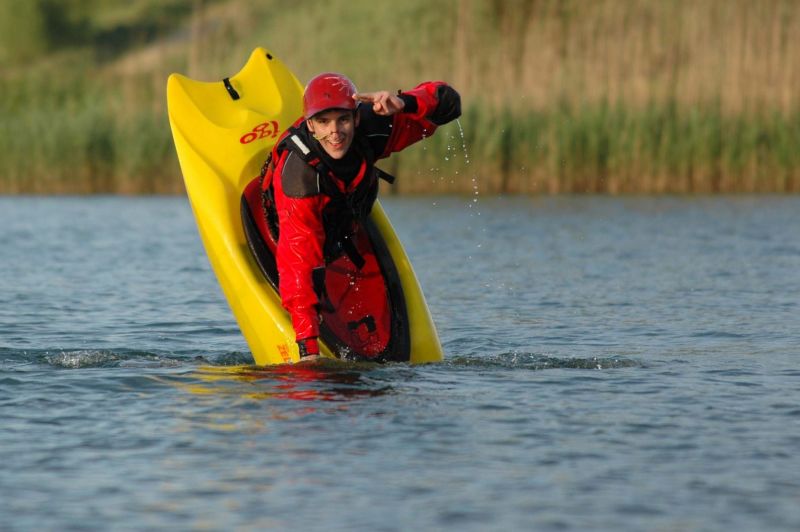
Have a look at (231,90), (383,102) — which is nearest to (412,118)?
(383,102)

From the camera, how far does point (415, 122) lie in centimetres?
733

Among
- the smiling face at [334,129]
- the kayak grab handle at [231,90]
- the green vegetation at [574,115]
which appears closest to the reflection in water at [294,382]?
the smiling face at [334,129]

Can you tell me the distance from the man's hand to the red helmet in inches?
2.2

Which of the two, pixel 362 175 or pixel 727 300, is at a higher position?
pixel 362 175

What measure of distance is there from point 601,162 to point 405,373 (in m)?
12.4

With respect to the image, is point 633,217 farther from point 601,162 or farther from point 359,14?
point 359,14

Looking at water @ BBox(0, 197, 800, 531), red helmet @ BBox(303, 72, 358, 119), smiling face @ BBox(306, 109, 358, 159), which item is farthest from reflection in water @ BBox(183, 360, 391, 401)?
red helmet @ BBox(303, 72, 358, 119)

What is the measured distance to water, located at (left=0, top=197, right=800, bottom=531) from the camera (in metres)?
4.77

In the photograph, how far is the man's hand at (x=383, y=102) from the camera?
6.70 meters

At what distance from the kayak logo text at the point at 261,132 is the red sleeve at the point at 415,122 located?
1345mm

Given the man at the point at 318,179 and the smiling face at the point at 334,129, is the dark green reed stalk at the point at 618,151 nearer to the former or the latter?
the man at the point at 318,179

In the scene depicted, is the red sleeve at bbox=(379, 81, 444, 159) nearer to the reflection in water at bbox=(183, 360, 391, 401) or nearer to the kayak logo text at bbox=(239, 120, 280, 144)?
the reflection in water at bbox=(183, 360, 391, 401)

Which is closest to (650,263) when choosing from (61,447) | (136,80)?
(61,447)

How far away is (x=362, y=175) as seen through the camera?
690cm
